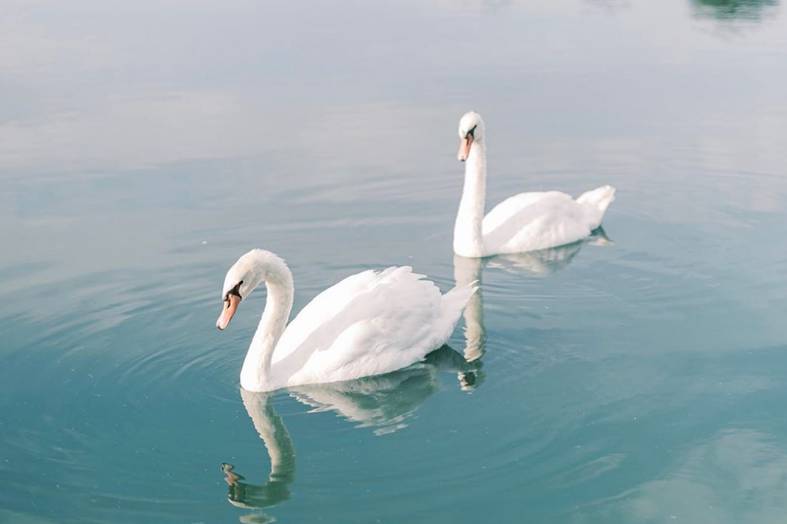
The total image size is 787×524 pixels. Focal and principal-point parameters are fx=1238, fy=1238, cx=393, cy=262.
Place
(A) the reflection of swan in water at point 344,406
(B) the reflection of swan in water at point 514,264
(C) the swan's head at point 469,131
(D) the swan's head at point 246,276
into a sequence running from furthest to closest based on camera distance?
(C) the swan's head at point 469,131 → (B) the reflection of swan in water at point 514,264 → (D) the swan's head at point 246,276 → (A) the reflection of swan in water at point 344,406

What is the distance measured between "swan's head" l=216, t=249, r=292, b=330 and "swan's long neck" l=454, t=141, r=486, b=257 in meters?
3.60

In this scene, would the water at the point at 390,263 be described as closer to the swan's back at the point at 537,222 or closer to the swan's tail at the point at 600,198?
the swan's back at the point at 537,222

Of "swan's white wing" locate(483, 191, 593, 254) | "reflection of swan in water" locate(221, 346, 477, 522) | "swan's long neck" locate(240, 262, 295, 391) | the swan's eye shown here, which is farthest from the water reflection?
the swan's eye

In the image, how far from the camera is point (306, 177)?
50.9 ft

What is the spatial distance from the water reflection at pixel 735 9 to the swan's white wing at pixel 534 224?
Answer: 46.9 feet

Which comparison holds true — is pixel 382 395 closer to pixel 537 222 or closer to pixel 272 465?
pixel 272 465

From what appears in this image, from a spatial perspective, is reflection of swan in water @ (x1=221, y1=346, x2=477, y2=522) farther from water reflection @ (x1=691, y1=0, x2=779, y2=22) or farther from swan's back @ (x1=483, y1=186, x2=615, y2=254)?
water reflection @ (x1=691, y1=0, x2=779, y2=22)

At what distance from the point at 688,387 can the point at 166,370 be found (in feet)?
13.8

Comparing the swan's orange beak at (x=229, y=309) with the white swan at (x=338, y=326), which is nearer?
the swan's orange beak at (x=229, y=309)

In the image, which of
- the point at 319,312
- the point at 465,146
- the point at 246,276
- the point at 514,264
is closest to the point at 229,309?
the point at 246,276

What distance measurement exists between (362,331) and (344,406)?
71cm

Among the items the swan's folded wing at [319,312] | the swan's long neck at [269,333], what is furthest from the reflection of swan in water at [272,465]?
the swan's folded wing at [319,312]

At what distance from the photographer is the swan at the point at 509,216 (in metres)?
13.1

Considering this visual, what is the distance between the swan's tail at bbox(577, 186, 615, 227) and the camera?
1386cm
